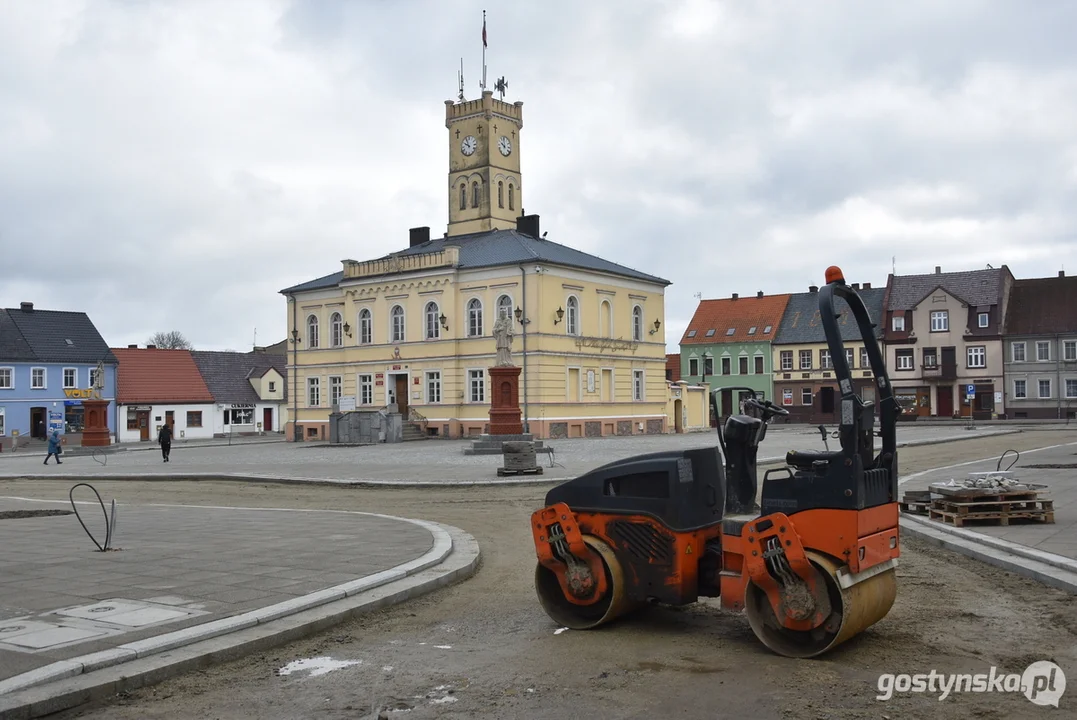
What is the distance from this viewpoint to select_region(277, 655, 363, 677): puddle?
6.76m

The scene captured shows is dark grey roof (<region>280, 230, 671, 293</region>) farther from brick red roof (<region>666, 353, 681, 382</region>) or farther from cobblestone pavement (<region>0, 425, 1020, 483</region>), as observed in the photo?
brick red roof (<region>666, 353, 681, 382</region>)

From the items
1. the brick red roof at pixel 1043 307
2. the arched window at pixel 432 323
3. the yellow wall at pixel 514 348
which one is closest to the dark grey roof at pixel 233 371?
the yellow wall at pixel 514 348

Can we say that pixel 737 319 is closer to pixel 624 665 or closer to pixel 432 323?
pixel 432 323

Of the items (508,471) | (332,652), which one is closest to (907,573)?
(332,652)

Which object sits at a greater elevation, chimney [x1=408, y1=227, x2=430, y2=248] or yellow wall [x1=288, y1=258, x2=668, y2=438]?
chimney [x1=408, y1=227, x2=430, y2=248]

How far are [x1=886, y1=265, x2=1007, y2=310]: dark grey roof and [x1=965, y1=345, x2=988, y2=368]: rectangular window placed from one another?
3.00 meters

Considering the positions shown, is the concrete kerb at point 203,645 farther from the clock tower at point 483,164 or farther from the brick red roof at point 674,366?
the brick red roof at point 674,366

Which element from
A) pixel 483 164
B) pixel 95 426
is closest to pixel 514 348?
pixel 483 164

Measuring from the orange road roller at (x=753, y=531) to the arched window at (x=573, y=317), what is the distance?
41.7 meters

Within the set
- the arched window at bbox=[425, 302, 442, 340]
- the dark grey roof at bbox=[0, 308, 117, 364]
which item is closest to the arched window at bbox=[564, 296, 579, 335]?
the arched window at bbox=[425, 302, 442, 340]

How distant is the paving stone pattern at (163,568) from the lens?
291 inches

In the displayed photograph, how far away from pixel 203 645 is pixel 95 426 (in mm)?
42287

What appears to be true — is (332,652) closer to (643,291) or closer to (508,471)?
(508,471)

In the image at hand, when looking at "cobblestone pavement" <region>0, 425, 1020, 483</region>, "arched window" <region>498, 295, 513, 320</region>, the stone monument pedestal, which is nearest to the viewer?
"cobblestone pavement" <region>0, 425, 1020, 483</region>
